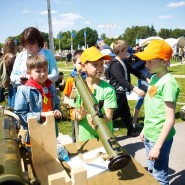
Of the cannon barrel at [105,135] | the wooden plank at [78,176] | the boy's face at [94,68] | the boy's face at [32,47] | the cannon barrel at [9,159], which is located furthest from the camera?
the boy's face at [32,47]

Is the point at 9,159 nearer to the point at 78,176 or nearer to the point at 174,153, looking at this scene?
the point at 78,176

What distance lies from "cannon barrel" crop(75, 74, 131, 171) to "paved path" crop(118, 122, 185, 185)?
2.12 meters

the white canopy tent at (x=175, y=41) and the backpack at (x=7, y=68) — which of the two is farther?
the white canopy tent at (x=175, y=41)

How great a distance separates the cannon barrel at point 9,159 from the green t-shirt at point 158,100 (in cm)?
129

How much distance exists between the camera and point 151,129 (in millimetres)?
2426

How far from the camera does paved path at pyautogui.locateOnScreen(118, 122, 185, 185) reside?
3463mm

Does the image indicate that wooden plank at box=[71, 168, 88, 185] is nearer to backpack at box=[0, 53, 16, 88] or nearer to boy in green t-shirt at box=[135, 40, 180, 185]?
boy in green t-shirt at box=[135, 40, 180, 185]

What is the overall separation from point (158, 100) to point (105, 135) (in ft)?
2.97

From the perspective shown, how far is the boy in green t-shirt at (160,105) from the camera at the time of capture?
7.19 feet

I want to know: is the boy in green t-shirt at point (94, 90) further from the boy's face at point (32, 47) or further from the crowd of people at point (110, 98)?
the boy's face at point (32, 47)

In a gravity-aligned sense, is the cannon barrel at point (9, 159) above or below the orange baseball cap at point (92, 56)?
below

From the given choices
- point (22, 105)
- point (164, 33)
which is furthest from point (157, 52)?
point (164, 33)

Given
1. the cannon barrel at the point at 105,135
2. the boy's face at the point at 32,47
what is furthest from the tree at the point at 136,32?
the cannon barrel at the point at 105,135

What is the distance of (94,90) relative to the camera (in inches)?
99.4
